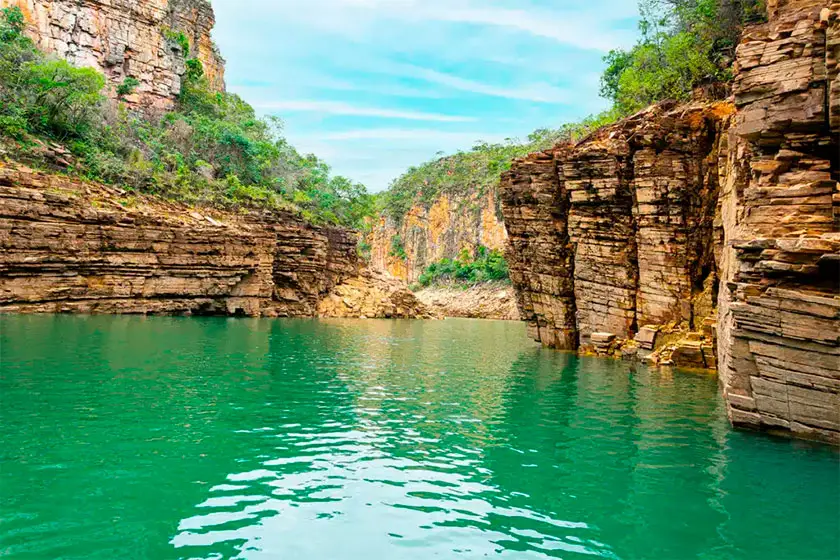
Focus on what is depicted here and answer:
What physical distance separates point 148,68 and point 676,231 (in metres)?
53.4

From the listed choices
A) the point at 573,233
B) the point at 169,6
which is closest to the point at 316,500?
the point at 573,233

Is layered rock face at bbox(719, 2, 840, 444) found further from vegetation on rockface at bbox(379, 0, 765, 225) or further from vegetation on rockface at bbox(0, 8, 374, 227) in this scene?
vegetation on rockface at bbox(0, 8, 374, 227)

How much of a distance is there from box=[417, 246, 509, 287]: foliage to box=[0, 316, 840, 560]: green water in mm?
68528

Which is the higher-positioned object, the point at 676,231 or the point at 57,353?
the point at 676,231

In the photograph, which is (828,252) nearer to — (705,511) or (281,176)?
(705,511)

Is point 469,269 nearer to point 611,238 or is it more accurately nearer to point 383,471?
point 611,238

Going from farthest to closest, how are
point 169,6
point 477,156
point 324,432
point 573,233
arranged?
point 477,156
point 169,6
point 573,233
point 324,432

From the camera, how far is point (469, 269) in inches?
3681

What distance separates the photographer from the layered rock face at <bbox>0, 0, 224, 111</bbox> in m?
55.2

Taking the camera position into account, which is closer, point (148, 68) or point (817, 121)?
point (817, 121)

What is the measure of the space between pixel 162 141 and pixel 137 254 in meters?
17.3

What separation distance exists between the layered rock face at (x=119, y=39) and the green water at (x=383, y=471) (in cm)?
4722

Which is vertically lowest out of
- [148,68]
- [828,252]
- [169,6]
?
[828,252]

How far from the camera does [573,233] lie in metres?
29.4
